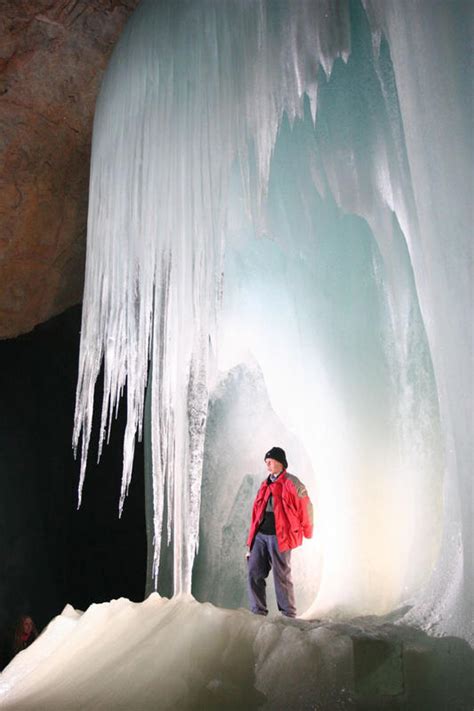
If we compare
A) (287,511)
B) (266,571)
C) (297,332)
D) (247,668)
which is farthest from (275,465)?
(247,668)

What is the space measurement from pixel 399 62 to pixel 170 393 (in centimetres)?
268

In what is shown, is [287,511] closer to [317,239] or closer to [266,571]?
[266,571]

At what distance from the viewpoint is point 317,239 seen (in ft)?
15.9

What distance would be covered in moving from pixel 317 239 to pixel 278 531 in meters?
1.81

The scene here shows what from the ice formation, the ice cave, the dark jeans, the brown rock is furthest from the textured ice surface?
the brown rock

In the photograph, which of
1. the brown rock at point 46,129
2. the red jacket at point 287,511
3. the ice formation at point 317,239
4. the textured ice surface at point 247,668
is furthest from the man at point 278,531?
the brown rock at point 46,129

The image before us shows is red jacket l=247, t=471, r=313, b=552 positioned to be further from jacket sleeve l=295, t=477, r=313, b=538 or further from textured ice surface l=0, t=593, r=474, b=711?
textured ice surface l=0, t=593, r=474, b=711

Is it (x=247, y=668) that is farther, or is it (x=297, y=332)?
(x=297, y=332)

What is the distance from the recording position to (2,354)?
809cm

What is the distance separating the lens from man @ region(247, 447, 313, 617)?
13.7ft

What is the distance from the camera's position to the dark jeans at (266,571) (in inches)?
165

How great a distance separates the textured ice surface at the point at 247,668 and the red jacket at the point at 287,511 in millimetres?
792

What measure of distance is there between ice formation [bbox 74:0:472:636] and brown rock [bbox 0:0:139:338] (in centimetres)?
47

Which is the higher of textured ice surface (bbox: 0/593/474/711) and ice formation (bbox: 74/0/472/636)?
ice formation (bbox: 74/0/472/636)
